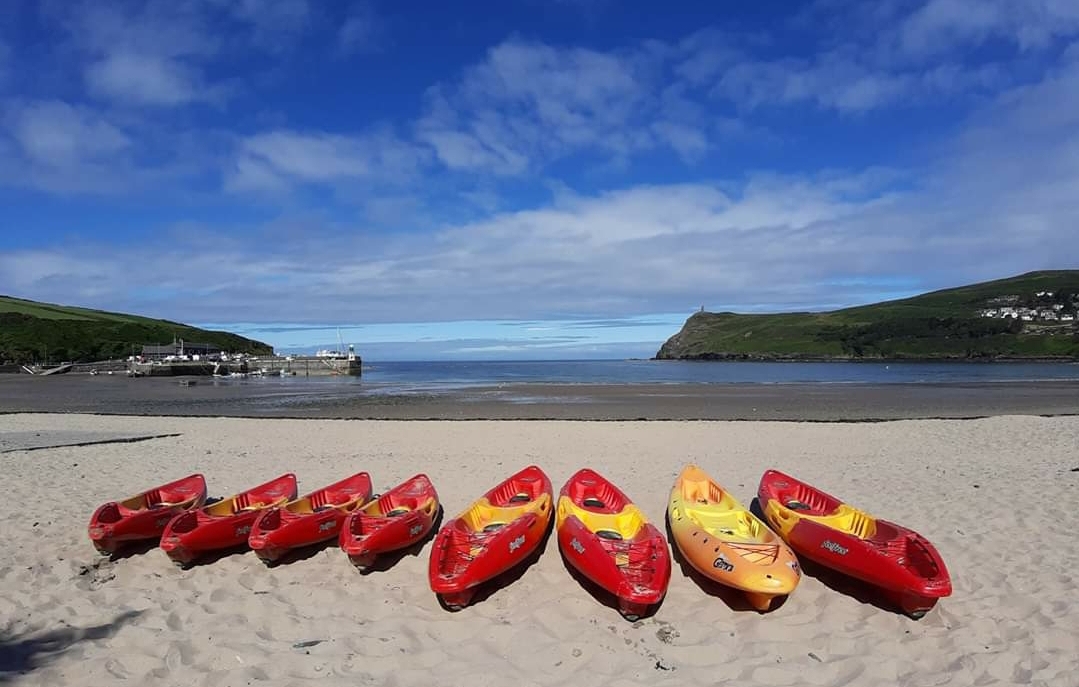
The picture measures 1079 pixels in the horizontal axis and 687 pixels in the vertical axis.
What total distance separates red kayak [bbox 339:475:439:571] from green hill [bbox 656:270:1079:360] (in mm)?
139898

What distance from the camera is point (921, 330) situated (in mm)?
→ 137750

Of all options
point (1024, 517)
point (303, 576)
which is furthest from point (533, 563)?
point (1024, 517)

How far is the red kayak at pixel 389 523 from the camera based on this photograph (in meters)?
7.01

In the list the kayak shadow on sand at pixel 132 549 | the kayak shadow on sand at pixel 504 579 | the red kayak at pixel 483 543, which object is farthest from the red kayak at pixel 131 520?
the kayak shadow on sand at pixel 504 579

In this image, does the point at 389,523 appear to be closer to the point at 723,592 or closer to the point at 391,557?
the point at 391,557

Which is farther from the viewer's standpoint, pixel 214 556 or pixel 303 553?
pixel 303 553

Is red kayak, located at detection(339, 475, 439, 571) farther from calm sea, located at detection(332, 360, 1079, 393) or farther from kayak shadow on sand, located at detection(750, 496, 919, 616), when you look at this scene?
calm sea, located at detection(332, 360, 1079, 393)

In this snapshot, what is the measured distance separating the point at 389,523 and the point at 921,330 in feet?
508

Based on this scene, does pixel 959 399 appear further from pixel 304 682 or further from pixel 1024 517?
pixel 304 682

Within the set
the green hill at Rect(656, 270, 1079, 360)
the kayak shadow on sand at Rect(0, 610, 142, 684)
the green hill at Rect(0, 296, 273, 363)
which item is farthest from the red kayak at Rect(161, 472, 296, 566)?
the green hill at Rect(656, 270, 1079, 360)

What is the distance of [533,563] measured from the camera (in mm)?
7539

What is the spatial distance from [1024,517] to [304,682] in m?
9.46

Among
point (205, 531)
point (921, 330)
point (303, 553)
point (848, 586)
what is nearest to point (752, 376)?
point (848, 586)

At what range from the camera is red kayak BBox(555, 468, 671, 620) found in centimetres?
609
